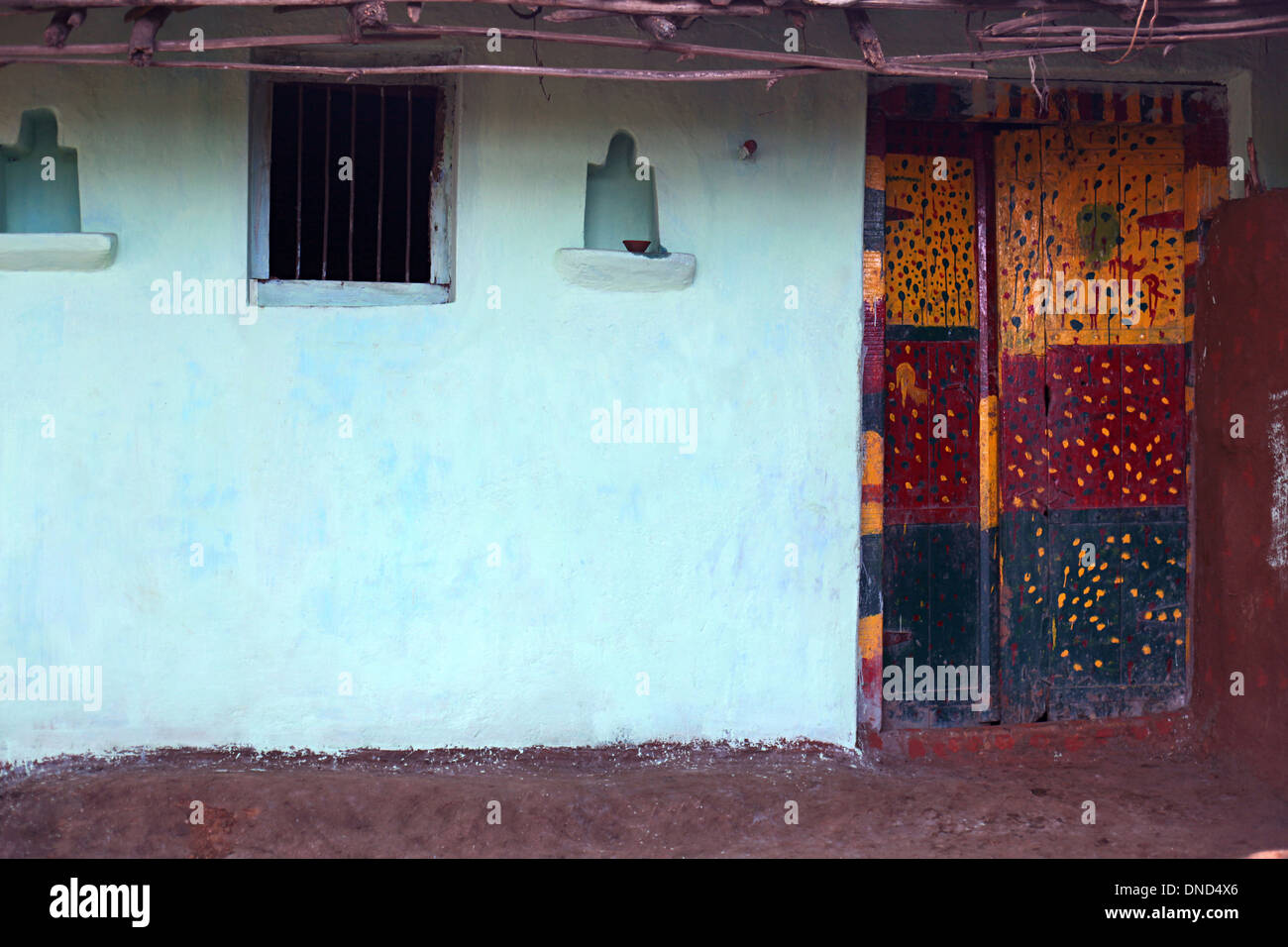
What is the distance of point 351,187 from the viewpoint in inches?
171

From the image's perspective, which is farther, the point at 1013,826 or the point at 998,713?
the point at 998,713

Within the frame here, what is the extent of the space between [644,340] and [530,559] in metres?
0.92

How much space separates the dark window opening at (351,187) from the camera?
425 cm

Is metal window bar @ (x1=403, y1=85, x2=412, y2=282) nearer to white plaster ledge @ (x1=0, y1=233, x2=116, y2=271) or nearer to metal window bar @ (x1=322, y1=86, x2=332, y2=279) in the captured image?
metal window bar @ (x1=322, y1=86, x2=332, y2=279)

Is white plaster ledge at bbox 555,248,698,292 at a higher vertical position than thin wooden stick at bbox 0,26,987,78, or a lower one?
lower

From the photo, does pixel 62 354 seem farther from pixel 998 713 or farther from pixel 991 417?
pixel 998 713

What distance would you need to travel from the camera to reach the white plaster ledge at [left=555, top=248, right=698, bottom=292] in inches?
165

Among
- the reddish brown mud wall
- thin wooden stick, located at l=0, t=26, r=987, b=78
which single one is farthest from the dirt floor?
thin wooden stick, located at l=0, t=26, r=987, b=78

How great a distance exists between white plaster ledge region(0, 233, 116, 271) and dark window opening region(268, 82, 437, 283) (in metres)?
0.57

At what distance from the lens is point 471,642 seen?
4.23 meters

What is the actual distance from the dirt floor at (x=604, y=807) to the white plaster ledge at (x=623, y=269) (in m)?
1.74

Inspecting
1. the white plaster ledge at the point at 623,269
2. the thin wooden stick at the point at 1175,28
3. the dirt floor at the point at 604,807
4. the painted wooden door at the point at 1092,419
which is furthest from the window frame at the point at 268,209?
the painted wooden door at the point at 1092,419

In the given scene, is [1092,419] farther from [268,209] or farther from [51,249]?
[51,249]

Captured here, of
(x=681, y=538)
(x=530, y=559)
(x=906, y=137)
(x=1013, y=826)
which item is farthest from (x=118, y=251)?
(x=1013, y=826)
